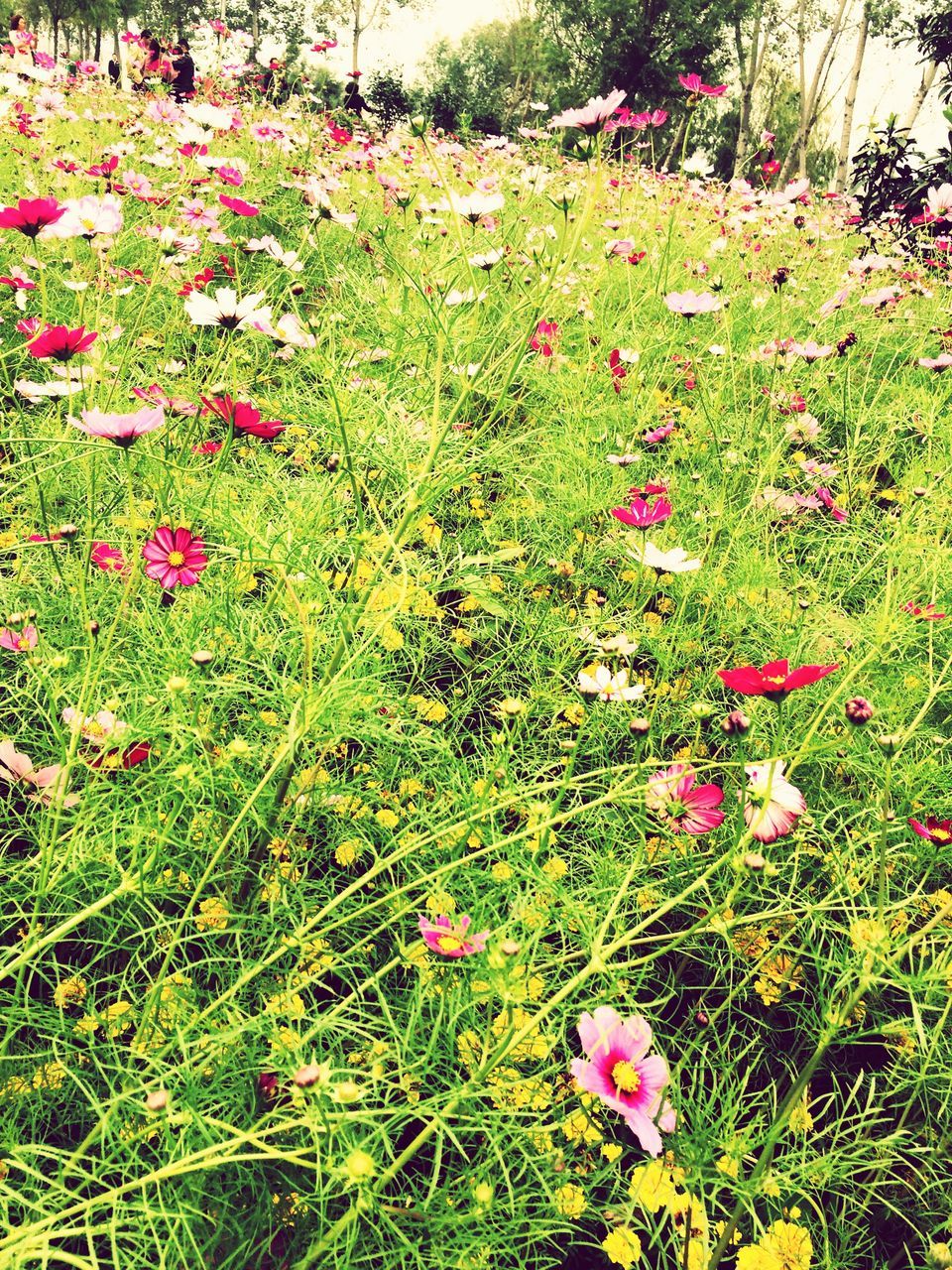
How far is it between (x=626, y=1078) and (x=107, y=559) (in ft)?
2.87

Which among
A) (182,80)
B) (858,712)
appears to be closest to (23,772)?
(858,712)

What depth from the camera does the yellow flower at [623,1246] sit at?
641 mm

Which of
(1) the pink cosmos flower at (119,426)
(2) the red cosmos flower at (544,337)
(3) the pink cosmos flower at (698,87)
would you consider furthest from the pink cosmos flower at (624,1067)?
(3) the pink cosmos flower at (698,87)

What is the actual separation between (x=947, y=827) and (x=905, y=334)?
2.11 meters

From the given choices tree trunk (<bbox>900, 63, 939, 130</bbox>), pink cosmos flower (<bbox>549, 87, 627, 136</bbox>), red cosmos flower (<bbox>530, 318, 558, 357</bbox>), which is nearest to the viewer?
pink cosmos flower (<bbox>549, 87, 627, 136</bbox>)

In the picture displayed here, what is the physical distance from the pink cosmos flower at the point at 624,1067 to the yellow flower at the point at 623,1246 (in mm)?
85

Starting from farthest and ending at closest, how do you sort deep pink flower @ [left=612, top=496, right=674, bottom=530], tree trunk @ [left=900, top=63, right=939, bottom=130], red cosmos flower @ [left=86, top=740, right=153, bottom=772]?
tree trunk @ [left=900, top=63, right=939, bottom=130], deep pink flower @ [left=612, top=496, right=674, bottom=530], red cosmos flower @ [left=86, top=740, right=153, bottom=772]

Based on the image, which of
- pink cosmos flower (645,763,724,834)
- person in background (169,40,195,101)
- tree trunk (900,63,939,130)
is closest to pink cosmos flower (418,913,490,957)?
pink cosmos flower (645,763,724,834)

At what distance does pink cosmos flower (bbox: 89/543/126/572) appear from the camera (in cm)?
100

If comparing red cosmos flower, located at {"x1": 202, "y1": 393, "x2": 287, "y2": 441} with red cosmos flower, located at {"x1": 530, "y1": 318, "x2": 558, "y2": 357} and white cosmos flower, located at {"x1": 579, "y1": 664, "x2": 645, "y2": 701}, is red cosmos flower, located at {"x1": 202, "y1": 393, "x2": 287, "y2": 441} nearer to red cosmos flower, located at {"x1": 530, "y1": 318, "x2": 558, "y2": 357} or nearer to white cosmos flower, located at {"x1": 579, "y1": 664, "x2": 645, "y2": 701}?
white cosmos flower, located at {"x1": 579, "y1": 664, "x2": 645, "y2": 701}

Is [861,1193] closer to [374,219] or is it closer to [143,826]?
[143,826]

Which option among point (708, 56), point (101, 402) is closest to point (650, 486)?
point (101, 402)

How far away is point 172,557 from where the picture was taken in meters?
0.90

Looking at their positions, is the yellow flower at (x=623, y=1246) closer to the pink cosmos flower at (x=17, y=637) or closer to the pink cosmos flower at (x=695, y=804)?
the pink cosmos flower at (x=695, y=804)
